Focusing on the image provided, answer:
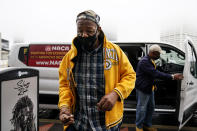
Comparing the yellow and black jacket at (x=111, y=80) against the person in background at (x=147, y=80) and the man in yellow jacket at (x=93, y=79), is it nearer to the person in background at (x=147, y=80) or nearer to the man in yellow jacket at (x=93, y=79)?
the man in yellow jacket at (x=93, y=79)

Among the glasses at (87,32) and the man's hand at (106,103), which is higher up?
the glasses at (87,32)

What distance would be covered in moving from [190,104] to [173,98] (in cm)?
89

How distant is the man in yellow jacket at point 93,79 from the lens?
1187 millimetres

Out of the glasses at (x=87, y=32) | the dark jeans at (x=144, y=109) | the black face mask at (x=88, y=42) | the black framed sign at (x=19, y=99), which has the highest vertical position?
the glasses at (x=87, y=32)

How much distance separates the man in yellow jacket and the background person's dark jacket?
4.77 ft

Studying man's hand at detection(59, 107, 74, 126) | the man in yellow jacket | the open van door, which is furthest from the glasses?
the open van door

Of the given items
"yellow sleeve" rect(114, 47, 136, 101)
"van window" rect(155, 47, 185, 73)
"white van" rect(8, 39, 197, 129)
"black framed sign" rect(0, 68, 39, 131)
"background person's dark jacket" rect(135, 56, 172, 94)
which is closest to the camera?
"yellow sleeve" rect(114, 47, 136, 101)

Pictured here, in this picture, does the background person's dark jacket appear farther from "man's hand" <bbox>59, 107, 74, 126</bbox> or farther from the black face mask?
"man's hand" <bbox>59, 107, 74, 126</bbox>

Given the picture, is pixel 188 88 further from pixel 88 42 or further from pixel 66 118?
pixel 66 118

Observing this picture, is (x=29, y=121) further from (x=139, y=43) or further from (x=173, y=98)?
(x=173, y=98)

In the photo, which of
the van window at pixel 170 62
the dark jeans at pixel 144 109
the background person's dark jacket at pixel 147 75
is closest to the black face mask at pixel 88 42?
the background person's dark jacket at pixel 147 75

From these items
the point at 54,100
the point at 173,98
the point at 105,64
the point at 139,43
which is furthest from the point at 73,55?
the point at 173,98

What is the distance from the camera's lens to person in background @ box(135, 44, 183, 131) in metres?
2.64

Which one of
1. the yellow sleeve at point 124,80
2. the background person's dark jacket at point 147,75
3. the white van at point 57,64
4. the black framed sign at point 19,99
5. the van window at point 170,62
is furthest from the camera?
the van window at point 170,62
